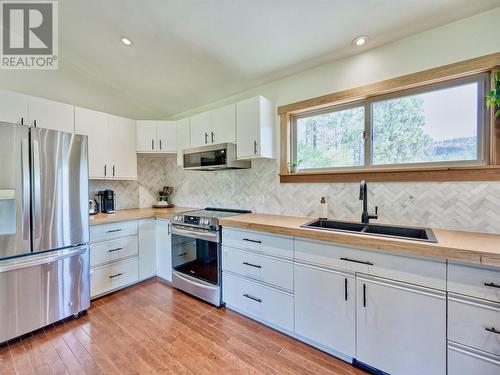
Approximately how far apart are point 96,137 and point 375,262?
130 inches

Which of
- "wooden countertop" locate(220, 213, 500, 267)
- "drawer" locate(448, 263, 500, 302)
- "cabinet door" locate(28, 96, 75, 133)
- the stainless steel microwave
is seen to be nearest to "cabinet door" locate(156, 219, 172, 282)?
the stainless steel microwave

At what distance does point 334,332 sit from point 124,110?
384 cm

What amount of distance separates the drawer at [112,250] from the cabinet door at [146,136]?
1.32 meters

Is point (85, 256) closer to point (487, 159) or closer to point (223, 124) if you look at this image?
point (223, 124)

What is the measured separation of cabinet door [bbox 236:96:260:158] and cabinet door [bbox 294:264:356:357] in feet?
4.28

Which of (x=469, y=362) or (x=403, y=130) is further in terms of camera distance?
(x=403, y=130)

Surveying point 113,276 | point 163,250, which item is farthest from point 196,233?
point 113,276

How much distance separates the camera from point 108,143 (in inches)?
118

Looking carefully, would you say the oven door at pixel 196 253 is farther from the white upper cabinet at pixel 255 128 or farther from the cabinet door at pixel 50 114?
the cabinet door at pixel 50 114

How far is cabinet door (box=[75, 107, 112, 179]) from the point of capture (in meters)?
2.77

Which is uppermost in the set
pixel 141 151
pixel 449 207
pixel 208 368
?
pixel 141 151

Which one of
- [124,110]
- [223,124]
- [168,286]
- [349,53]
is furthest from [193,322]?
[124,110]

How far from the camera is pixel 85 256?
2258 millimetres

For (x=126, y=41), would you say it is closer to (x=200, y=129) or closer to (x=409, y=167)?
(x=200, y=129)
